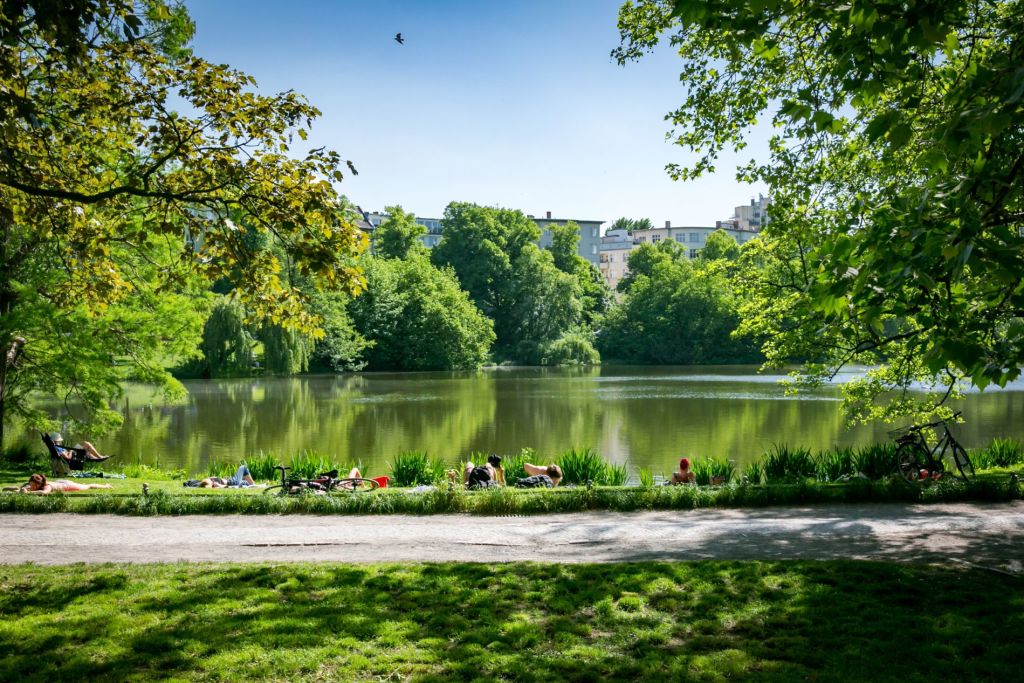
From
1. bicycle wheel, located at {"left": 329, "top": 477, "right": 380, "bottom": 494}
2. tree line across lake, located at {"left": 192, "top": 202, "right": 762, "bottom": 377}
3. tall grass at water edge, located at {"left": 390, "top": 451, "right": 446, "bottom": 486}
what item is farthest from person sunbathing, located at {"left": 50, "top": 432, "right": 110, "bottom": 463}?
tree line across lake, located at {"left": 192, "top": 202, "right": 762, "bottom": 377}

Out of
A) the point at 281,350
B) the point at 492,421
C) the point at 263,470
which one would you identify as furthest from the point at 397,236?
the point at 263,470

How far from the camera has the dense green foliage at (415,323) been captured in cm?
6328

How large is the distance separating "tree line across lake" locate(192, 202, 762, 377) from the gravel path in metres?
38.4

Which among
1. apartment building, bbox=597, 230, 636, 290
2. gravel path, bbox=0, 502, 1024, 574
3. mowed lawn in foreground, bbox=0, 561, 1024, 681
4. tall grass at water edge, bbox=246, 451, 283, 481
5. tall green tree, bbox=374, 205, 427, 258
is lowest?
tall grass at water edge, bbox=246, 451, 283, 481

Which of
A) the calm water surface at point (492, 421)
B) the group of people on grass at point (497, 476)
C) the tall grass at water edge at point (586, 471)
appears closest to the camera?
the group of people on grass at point (497, 476)

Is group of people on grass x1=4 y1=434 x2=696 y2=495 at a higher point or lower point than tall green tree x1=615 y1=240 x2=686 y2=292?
lower

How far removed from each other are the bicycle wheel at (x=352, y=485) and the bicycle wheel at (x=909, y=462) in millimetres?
8975

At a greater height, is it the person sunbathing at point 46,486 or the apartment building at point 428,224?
the apartment building at point 428,224

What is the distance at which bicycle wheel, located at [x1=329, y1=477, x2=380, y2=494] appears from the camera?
13062 mm

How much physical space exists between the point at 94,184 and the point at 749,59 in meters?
9.72

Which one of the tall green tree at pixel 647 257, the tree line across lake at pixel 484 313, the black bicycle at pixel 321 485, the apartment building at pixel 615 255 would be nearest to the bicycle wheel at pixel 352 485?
the black bicycle at pixel 321 485

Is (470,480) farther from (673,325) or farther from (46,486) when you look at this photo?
(673,325)

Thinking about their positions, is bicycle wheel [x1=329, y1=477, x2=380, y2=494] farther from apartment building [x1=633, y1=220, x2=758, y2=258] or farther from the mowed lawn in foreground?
apartment building [x1=633, y1=220, x2=758, y2=258]

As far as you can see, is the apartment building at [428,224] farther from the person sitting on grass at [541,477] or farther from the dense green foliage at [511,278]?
the person sitting on grass at [541,477]
